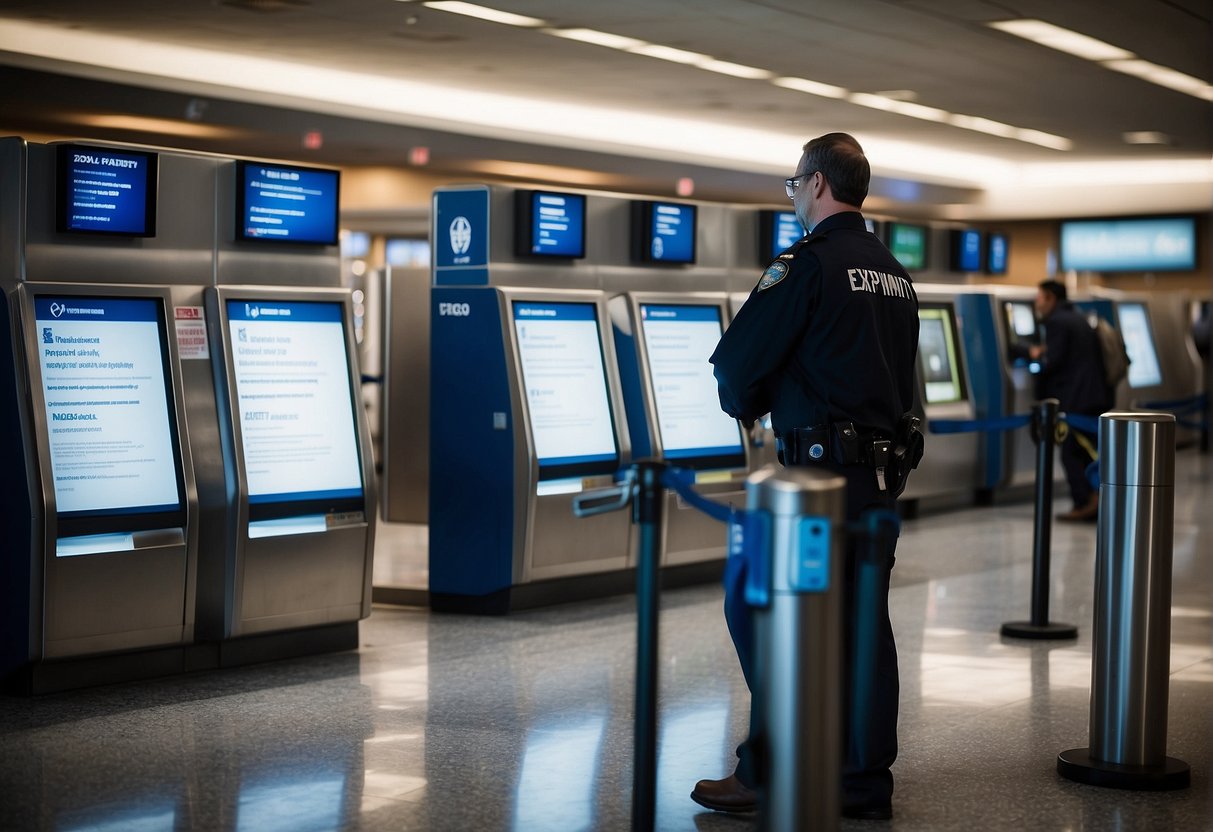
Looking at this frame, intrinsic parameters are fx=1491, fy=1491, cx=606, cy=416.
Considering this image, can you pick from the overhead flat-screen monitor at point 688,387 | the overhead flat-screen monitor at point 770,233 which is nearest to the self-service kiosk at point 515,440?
the overhead flat-screen monitor at point 688,387

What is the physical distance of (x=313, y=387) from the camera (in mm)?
5918

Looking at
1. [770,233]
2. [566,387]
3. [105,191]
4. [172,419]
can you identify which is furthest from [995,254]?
[105,191]

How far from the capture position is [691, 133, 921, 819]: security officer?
3.91 m

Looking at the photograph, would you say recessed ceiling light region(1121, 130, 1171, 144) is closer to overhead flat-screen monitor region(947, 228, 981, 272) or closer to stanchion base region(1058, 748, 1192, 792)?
overhead flat-screen monitor region(947, 228, 981, 272)

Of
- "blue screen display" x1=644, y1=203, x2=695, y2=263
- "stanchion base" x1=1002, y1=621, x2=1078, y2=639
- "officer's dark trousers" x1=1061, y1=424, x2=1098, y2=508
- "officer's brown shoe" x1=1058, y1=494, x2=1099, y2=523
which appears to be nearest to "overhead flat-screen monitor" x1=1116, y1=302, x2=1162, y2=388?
"officer's dark trousers" x1=1061, y1=424, x2=1098, y2=508

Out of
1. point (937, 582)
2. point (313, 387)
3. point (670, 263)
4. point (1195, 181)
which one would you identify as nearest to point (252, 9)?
point (670, 263)

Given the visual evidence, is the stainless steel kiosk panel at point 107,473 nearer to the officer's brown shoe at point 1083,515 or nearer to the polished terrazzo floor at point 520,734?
the polished terrazzo floor at point 520,734

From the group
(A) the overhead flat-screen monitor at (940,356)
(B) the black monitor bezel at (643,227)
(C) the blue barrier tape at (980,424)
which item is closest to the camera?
(B) the black monitor bezel at (643,227)

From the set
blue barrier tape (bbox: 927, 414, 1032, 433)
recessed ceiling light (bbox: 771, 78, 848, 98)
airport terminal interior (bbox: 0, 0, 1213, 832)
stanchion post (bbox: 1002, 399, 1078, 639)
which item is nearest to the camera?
airport terminal interior (bbox: 0, 0, 1213, 832)

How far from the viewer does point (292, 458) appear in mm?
5785

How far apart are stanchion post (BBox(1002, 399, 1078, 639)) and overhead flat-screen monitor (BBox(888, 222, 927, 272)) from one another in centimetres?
406

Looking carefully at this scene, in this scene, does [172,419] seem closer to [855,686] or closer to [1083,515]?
[855,686]

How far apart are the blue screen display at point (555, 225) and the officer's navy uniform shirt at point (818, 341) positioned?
3.18 metres

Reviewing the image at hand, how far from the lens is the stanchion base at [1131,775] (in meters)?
4.31
